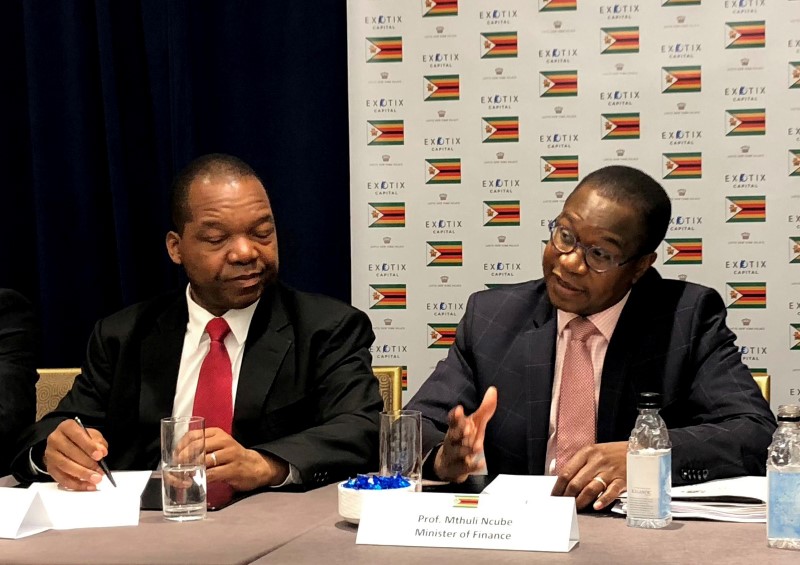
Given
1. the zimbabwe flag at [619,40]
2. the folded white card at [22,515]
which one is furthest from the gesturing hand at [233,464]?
the zimbabwe flag at [619,40]

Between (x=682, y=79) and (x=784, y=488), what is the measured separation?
7.99 ft

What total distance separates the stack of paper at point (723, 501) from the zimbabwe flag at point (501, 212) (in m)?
1.89

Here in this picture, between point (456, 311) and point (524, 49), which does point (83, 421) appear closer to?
point (456, 311)

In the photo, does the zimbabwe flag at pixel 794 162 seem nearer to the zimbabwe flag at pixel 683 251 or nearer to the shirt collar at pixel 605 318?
the zimbabwe flag at pixel 683 251

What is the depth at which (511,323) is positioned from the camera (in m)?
3.05

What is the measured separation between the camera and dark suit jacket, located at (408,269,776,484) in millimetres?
2766

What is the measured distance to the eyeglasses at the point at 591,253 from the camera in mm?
2873

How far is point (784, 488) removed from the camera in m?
1.91

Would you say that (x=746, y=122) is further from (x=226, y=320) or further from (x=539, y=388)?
(x=226, y=320)

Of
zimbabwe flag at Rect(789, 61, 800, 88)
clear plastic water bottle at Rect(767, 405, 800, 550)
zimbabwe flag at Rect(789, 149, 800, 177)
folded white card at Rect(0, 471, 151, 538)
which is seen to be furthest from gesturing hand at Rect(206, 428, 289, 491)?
zimbabwe flag at Rect(789, 61, 800, 88)

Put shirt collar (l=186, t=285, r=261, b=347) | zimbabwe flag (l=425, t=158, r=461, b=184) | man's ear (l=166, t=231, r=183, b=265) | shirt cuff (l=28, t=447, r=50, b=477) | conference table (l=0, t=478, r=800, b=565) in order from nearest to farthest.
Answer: conference table (l=0, t=478, r=800, b=565) → shirt cuff (l=28, t=447, r=50, b=477) → shirt collar (l=186, t=285, r=261, b=347) → man's ear (l=166, t=231, r=183, b=265) → zimbabwe flag (l=425, t=158, r=461, b=184)

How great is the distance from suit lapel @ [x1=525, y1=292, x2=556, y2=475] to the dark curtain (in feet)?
5.18

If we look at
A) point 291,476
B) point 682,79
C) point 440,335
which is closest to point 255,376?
point 291,476

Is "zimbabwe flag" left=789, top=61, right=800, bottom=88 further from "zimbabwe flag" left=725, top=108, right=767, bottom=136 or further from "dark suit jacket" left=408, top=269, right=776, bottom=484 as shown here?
"dark suit jacket" left=408, top=269, right=776, bottom=484
